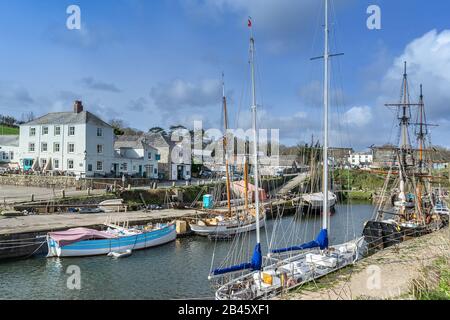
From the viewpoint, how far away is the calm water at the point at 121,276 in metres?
18.8

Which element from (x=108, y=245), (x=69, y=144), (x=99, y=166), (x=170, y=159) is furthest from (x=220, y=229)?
(x=170, y=159)

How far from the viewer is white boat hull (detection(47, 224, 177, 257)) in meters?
25.5

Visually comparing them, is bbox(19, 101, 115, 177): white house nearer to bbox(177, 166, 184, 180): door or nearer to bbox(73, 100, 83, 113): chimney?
bbox(73, 100, 83, 113): chimney

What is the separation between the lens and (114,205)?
128 ft

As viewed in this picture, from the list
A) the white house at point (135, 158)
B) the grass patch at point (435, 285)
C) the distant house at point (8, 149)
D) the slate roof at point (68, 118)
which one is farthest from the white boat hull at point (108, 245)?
Result: the distant house at point (8, 149)

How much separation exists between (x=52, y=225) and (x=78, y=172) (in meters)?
24.2

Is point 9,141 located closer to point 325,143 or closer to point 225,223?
point 225,223

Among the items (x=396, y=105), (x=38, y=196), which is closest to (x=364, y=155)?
(x=396, y=105)

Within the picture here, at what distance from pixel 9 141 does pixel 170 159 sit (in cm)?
2798

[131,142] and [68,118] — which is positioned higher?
[68,118]

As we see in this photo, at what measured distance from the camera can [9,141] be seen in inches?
2530

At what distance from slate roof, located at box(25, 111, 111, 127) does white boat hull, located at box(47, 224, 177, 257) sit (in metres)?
28.5

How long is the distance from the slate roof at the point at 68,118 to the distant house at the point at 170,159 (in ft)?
53.3
